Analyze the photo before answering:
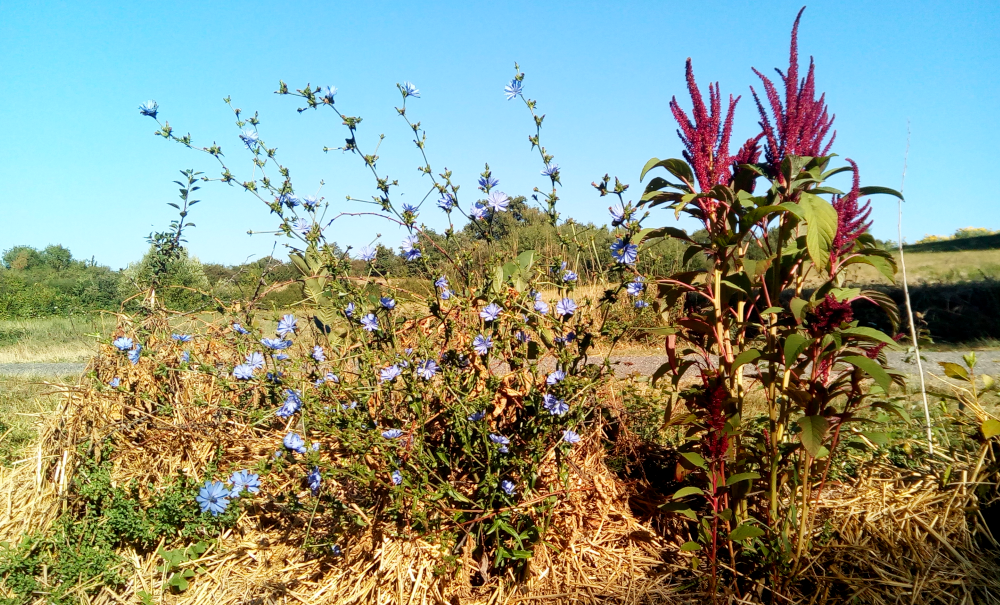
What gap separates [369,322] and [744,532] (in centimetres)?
147

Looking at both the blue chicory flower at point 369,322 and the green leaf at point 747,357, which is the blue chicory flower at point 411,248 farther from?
the green leaf at point 747,357

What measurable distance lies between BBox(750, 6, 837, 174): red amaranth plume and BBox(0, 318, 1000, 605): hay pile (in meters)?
1.21

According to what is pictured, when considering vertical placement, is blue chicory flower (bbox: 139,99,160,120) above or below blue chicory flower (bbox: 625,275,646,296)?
above

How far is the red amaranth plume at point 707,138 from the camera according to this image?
197cm

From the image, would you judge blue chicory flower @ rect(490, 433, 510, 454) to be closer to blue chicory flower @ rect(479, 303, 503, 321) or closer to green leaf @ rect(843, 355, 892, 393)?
blue chicory flower @ rect(479, 303, 503, 321)

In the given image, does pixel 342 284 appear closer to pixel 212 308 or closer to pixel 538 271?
pixel 538 271

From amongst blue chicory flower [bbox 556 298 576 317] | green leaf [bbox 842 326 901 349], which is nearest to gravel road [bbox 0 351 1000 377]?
blue chicory flower [bbox 556 298 576 317]

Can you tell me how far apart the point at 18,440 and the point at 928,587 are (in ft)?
16.8

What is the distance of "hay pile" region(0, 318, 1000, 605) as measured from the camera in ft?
6.34

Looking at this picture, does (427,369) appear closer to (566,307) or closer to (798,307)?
(566,307)

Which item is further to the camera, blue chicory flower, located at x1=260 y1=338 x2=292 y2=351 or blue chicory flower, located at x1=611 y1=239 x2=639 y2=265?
blue chicory flower, located at x1=260 y1=338 x2=292 y2=351

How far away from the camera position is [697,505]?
2359mm

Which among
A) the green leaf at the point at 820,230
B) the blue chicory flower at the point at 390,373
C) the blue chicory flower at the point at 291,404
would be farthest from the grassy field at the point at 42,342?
the green leaf at the point at 820,230

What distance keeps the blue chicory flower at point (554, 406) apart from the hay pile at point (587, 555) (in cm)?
32
